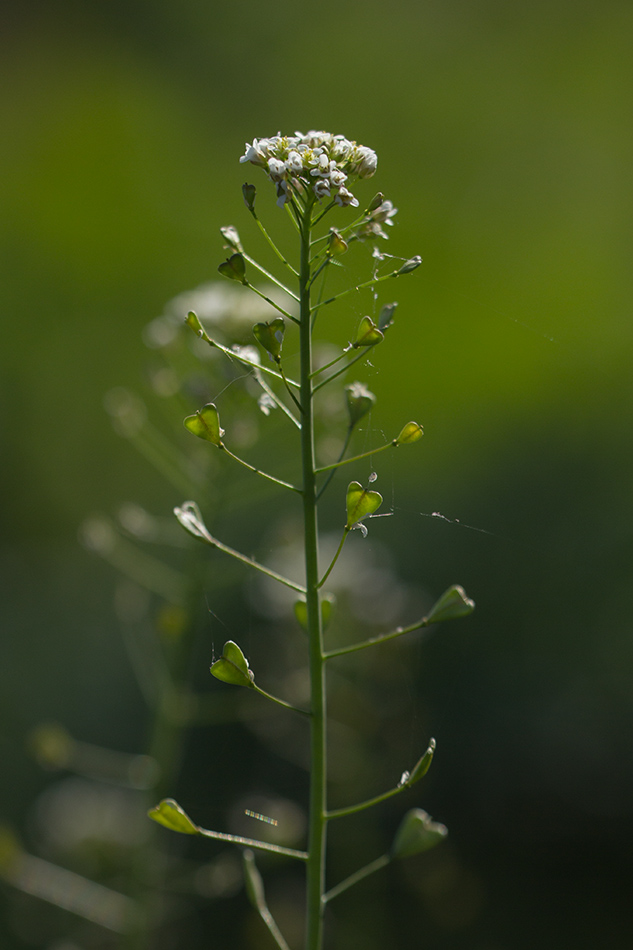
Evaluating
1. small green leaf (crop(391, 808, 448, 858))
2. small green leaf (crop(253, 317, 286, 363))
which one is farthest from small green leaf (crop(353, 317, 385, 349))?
small green leaf (crop(391, 808, 448, 858))

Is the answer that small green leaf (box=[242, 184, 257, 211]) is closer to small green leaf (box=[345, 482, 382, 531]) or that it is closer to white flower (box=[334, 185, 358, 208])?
white flower (box=[334, 185, 358, 208])

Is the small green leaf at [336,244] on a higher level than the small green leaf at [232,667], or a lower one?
higher

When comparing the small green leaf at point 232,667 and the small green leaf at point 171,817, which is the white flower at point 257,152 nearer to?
the small green leaf at point 232,667

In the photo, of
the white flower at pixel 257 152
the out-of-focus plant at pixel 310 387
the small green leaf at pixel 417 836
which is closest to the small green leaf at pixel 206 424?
the out-of-focus plant at pixel 310 387

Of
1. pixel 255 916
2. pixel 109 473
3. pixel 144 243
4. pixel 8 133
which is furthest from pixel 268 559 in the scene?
pixel 8 133

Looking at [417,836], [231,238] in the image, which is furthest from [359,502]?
[417,836]

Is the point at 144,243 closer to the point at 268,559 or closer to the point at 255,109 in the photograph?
the point at 255,109
